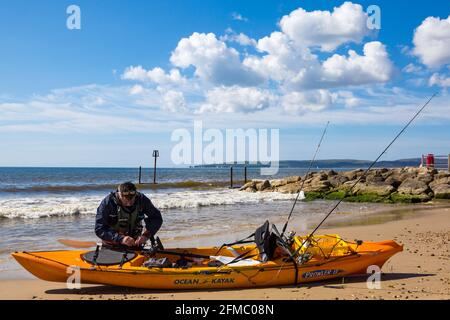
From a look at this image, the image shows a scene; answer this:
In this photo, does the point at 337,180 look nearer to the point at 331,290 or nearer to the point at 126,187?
the point at 331,290

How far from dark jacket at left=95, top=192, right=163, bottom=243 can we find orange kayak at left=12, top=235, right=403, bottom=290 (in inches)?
12.9

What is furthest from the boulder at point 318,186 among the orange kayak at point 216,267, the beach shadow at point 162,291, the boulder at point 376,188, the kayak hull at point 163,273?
the kayak hull at point 163,273

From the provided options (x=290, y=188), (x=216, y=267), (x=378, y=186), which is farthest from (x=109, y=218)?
(x=290, y=188)

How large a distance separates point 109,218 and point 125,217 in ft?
0.80

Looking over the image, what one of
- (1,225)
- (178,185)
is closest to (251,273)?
(1,225)

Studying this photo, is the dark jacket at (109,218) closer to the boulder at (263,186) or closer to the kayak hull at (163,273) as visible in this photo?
the kayak hull at (163,273)

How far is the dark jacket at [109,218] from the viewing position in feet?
23.4

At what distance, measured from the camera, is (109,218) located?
23.8ft

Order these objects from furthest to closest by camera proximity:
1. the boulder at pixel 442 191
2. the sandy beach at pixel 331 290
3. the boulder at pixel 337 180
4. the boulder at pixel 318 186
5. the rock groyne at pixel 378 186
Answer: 1. the boulder at pixel 337 180
2. the boulder at pixel 318 186
3. the rock groyne at pixel 378 186
4. the boulder at pixel 442 191
5. the sandy beach at pixel 331 290

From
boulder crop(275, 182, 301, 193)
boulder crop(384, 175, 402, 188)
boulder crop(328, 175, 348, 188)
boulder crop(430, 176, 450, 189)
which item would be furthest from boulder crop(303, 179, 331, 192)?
→ boulder crop(430, 176, 450, 189)

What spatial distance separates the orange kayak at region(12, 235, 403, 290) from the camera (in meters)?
6.75
